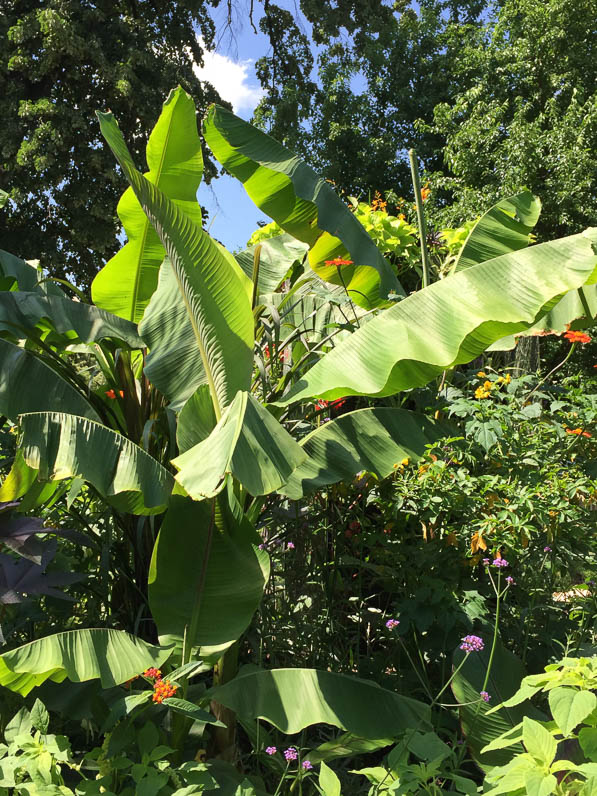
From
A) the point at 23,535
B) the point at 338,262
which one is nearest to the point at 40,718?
the point at 23,535

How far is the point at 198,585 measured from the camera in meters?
2.32

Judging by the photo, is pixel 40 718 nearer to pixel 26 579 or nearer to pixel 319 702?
pixel 26 579

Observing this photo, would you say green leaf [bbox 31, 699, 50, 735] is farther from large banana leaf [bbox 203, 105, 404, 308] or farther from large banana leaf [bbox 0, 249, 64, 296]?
large banana leaf [bbox 203, 105, 404, 308]

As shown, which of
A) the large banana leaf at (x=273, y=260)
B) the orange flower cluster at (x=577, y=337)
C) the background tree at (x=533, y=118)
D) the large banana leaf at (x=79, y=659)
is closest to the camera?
the large banana leaf at (x=79, y=659)

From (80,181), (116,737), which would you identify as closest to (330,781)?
(116,737)

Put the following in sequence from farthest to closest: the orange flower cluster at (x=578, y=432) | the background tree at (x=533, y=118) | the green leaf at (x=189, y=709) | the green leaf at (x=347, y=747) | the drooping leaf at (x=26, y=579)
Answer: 1. the background tree at (x=533, y=118)
2. the orange flower cluster at (x=578, y=432)
3. the green leaf at (x=347, y=747)
4. the drooping leaf at (x=26, y=579)
5. the green leaf at (x=189, y=709)

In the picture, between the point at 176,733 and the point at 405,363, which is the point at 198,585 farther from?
the point at 405,363

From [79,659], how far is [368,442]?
130 centimetres

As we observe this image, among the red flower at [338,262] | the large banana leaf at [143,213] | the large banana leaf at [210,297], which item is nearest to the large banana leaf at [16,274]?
the large banana leaf at [143,213]

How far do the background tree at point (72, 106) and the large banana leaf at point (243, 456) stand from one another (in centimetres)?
1435

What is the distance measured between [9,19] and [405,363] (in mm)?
17225

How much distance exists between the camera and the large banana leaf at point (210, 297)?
245 cm

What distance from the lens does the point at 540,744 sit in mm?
1490

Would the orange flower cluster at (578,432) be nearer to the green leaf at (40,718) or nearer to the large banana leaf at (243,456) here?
the large banana leaf at (243,456)
